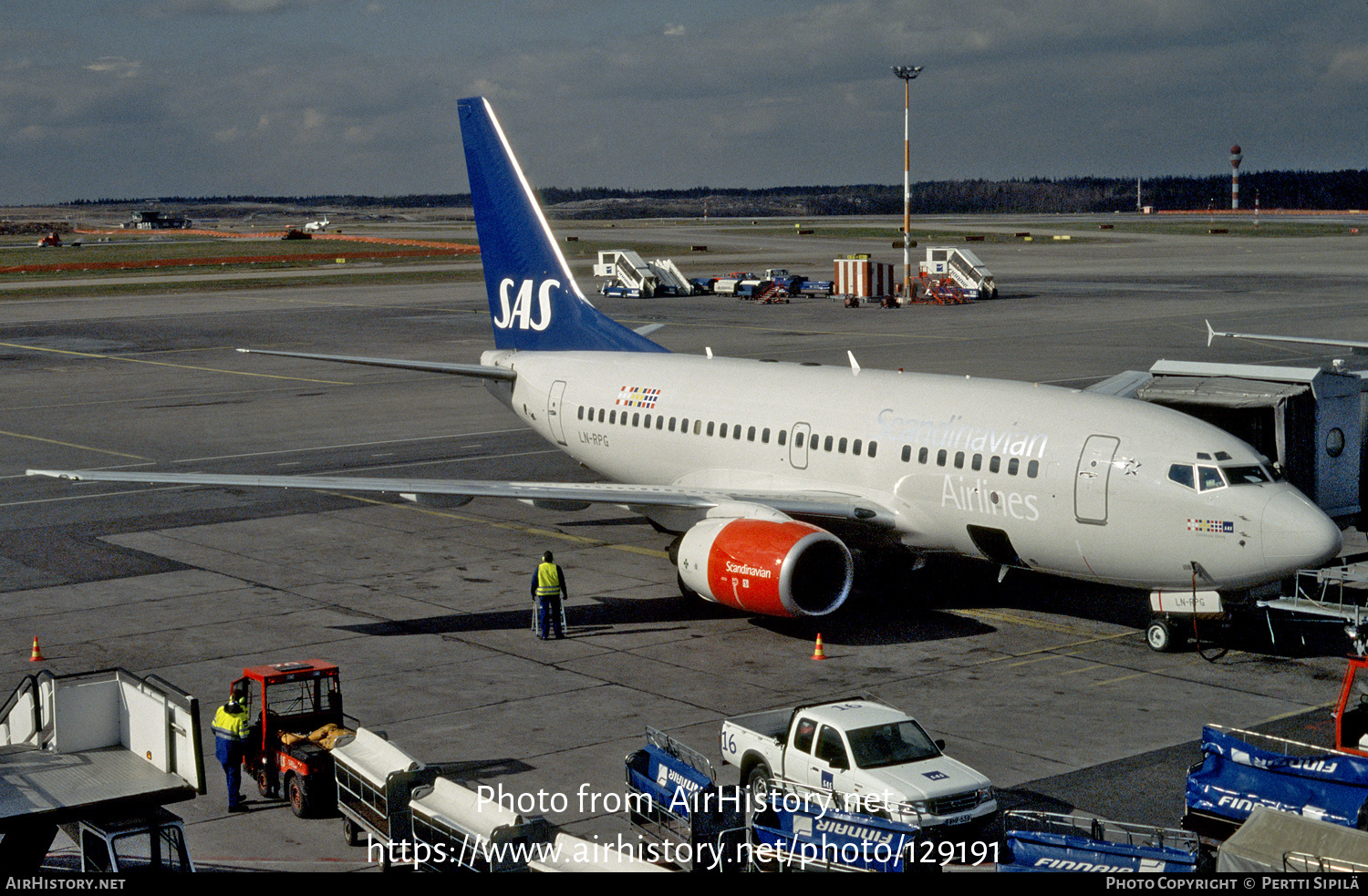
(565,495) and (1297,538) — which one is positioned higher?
(565,495)

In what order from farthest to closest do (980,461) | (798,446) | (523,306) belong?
(523,306), (798,446), (980,461)

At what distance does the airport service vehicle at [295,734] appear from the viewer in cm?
1953

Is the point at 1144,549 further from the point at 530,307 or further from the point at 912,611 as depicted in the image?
the point at 530,307

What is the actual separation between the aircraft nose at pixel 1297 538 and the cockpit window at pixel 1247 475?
2.24 feet

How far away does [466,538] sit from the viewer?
37.1 m

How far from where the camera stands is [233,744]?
19.8m

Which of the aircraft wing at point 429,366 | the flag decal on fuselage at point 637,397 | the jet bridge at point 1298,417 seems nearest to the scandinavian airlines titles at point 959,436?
the jet bridge at point 1298,417

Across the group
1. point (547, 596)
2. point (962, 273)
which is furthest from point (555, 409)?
point (962, 273)

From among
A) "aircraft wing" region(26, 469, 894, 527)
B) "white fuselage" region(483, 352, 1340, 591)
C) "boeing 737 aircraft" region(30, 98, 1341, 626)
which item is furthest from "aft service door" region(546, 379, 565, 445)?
"aircraft wing" region(26, 469, 894, 527)

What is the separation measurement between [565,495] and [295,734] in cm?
960

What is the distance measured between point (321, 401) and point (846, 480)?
122 ft

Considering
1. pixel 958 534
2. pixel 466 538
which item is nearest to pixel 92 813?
pixel 958 534

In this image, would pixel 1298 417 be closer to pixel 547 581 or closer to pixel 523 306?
pixel 547 581

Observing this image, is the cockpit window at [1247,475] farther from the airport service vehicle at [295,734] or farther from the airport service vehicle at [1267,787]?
the airport service vehicle at [295,734]
